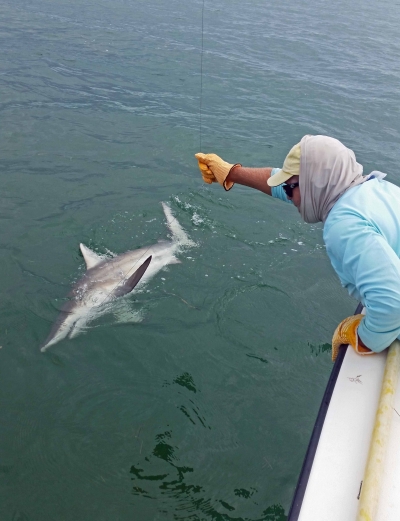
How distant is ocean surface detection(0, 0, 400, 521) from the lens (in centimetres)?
461

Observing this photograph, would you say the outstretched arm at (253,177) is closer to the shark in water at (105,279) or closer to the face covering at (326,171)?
the face covering at (326,171)

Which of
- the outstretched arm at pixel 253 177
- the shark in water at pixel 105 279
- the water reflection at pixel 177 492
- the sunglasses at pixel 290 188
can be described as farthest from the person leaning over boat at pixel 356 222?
the shark in water at pixel 105 279

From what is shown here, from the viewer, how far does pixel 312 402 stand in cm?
529

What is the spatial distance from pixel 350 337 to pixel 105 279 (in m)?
3.96

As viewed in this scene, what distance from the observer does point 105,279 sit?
6.99 meters

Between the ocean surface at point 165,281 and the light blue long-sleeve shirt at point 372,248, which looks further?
the ocean surface at point 165,281

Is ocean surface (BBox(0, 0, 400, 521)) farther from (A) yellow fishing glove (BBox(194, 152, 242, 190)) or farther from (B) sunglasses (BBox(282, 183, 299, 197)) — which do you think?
(B) sunglasses (BBox(282, 183, 299, 197))

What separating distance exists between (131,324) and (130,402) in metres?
1.26

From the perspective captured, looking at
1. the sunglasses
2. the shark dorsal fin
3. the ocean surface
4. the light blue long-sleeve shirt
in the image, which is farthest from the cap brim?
the shark dorsal fin

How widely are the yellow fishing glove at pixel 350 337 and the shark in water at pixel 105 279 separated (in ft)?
10.6

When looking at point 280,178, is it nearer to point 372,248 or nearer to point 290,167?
point 290,167

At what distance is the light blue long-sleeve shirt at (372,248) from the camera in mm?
3154

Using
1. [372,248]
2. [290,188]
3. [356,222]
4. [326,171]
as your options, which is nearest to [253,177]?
[290,188]

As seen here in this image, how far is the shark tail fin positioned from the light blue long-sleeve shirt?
14.2 ft
